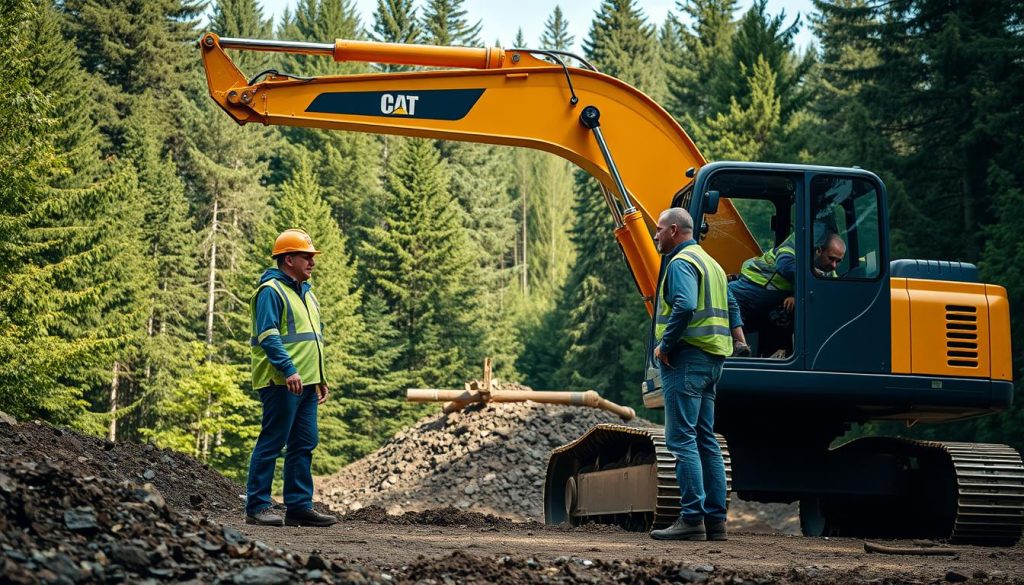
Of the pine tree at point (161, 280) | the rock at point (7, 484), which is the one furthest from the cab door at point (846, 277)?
the pine tree at point (161, 280)

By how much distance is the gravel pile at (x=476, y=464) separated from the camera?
2114 cm

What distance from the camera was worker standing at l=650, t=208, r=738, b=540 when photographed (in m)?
7.33

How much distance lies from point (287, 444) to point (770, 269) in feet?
12.3

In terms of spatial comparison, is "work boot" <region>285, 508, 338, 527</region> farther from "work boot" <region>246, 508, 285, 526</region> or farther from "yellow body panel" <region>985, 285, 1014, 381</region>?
"yellow body panel" <region>985, 285, 1014, 381</region>

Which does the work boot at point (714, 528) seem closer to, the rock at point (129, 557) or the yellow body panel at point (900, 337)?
the yellow body panel at point (900, 337)

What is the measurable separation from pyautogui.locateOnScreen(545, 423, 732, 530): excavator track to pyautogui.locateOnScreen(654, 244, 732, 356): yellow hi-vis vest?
3.79 ft

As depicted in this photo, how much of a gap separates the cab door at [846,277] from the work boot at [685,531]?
1.74m

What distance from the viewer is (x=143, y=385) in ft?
123

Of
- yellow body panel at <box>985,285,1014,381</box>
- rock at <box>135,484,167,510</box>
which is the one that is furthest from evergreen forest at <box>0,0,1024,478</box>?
rock at <box>135,484,167,510</box>

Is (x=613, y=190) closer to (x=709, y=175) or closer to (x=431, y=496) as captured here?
(x=709, y=175)

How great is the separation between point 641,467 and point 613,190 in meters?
2.30

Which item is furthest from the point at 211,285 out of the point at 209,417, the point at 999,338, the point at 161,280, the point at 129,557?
the point at 129,557

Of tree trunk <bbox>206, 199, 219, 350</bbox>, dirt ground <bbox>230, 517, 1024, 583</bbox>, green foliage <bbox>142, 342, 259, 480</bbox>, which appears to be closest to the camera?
dirt ground <bbox>230, 517, 1024, 583</bbox>

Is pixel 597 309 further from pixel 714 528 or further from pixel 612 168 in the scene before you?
pixel 714 528
